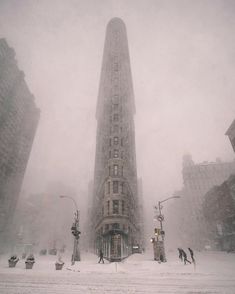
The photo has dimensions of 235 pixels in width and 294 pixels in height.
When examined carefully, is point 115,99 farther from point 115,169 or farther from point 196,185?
point 196,185

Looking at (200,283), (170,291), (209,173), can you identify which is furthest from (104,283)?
(209,173)

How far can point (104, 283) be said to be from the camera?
10695 millimetres

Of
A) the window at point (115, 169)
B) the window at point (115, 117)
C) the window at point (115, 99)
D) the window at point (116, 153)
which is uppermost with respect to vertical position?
the window at point (115, 99)

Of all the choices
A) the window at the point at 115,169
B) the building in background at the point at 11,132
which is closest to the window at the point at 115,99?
the window at the point at 115,169

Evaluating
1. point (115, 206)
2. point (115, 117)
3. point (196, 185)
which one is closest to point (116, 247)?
point (115, 206)

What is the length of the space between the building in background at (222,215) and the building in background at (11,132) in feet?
314

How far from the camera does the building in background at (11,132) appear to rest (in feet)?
334

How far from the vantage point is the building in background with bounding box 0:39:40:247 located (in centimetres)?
10194

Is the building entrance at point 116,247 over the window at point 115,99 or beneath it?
beneath

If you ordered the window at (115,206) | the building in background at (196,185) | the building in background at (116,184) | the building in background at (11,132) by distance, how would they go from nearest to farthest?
the building in background at (116,184)
the window at (115,206)
the building in background at (11,132)
the building in background at (196,185)

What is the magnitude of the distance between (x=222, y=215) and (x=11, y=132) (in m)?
116

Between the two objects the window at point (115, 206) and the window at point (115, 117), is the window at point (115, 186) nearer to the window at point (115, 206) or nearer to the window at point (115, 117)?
the window at point (115, 206)

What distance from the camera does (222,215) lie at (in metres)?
66.7

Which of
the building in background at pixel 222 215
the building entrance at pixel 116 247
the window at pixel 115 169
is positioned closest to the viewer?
the building entrance at pixel 116 247
